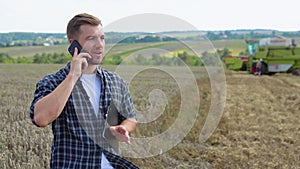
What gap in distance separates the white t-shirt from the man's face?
0.35 ft

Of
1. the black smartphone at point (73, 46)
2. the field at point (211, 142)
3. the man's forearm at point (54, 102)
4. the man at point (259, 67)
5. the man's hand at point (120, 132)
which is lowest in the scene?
the man at point (259, 67)

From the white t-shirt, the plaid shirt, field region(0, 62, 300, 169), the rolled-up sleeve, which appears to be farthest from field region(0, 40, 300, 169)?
the rolled-up sleeve

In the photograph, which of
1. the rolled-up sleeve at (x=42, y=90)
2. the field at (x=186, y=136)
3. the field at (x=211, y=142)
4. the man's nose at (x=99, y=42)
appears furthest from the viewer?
the field at (x=211, y=142)

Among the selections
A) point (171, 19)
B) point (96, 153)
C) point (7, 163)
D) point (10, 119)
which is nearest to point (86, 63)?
point (96, 153)

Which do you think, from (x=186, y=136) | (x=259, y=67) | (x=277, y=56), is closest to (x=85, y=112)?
(x=186, y=136)

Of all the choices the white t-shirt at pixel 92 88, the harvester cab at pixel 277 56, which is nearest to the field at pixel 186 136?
the white t-shirt at pixel 92 88

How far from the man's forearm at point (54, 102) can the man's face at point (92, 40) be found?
266 millimetres

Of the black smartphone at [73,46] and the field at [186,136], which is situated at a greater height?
the black smartphone at [73,46]

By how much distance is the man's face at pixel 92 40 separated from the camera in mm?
2361

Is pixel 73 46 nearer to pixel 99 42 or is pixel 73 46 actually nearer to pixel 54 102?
pixel 99 42

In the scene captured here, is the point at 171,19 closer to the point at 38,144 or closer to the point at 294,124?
the point at 38,144

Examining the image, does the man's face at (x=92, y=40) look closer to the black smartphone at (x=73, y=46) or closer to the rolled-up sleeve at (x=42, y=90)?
the black smartphone at (x=73, y=46)

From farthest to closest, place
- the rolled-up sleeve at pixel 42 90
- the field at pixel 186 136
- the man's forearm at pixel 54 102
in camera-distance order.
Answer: the field at pixel 186 136, the rolled-up sleeve at pixel 42 90, the man's forearm at pixel 54 102

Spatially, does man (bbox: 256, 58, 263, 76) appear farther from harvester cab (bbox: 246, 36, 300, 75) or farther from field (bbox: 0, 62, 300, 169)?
field (bbox: 0, 62, 300, 169)
